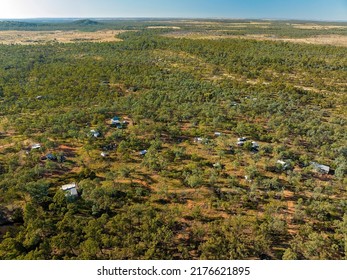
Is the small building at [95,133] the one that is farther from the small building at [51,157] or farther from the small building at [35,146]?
the small building at [35,146]

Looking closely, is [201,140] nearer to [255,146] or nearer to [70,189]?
[255,146]

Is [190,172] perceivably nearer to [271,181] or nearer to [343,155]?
[271,181]

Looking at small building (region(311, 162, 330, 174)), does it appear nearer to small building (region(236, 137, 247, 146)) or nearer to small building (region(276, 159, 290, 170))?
small building (region(276, 159, 290, 170))

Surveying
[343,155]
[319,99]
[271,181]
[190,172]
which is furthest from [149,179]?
[319,99]

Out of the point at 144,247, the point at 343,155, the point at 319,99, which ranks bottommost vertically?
the point at 144,247

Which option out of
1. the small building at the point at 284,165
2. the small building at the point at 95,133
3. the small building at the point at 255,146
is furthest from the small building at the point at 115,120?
the small building at the point at 284,165

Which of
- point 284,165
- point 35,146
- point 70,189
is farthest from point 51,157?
point 284,165
